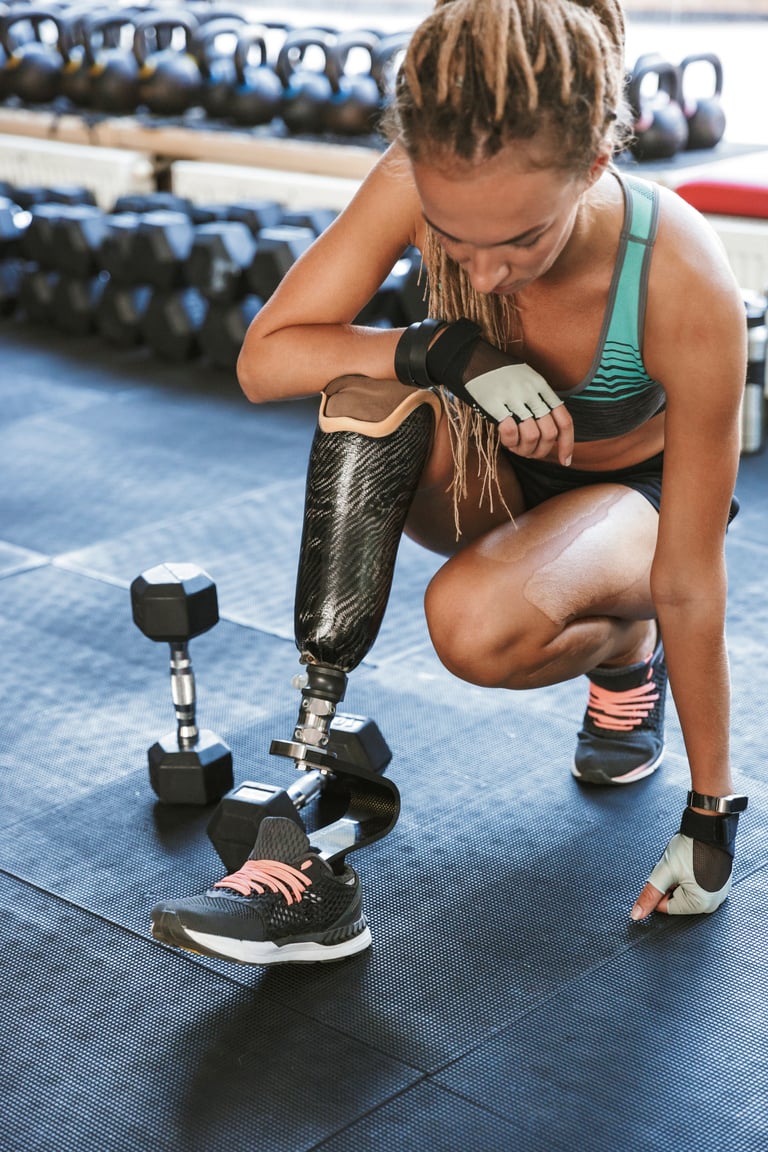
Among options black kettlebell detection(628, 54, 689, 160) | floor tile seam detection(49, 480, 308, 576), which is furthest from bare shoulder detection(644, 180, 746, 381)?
black kettlebell detection(628, 54, 689, 160)

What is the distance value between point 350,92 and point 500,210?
11.1 feet

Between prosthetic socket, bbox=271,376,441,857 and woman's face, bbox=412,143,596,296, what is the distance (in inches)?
9.0

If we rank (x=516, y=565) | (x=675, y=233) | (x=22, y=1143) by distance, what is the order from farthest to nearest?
(x=516, y=565) → (x=675, y=233) → (x=22, y=1143)

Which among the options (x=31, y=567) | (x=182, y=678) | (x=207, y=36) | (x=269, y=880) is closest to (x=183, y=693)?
(x=182, y=678)

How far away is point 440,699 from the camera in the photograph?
1.95 meters

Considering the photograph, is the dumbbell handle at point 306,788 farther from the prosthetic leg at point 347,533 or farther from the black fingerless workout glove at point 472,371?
the black fingerless workout glove at point 472,371

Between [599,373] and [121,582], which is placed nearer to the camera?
[599,373]

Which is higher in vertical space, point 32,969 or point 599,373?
point 599,373

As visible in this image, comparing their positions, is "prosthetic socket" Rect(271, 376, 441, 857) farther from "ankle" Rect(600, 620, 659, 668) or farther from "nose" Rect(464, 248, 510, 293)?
"ankle" Rect(600, 620, 659, 668)

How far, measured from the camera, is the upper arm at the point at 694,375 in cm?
131

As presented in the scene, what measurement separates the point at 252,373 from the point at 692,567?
51 centimetres

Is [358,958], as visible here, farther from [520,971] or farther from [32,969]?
[32,969]

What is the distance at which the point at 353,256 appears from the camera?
56.9 inches

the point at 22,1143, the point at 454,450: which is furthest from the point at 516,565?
the point at 22,1143
